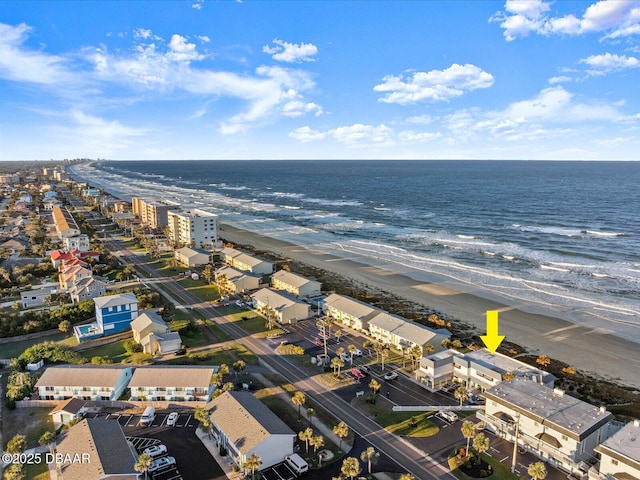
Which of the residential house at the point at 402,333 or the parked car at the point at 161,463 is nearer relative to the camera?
the parked car at the point at 161,463

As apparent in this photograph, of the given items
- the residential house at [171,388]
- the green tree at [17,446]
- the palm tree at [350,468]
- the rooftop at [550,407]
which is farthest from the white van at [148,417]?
the rooftop at [550,407]

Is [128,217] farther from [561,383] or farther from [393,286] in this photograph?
[561,383]

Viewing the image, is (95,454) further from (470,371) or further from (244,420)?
(470,371)

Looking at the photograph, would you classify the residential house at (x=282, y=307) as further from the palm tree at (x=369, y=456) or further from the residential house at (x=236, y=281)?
the palm tree at (x=369, y=456)

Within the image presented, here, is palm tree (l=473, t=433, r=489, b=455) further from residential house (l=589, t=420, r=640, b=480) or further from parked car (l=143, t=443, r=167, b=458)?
parked car (l=143, t=443, r=167, b=458)

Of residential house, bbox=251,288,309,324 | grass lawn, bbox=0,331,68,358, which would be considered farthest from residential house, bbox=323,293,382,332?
grass lawn, bbox=0,331,68,358
